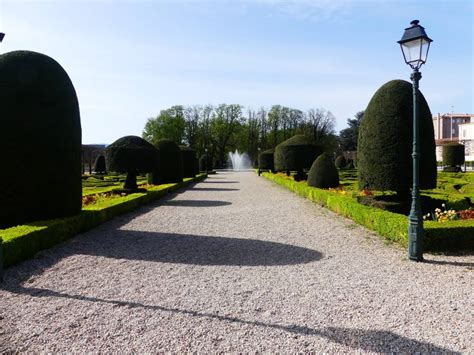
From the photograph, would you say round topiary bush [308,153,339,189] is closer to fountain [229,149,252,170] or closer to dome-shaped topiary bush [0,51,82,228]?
dome-shaped topiary bush [0,51,82,228]

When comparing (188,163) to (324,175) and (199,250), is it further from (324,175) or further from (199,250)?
(199,250)

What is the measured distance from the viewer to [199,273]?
557 centimetres

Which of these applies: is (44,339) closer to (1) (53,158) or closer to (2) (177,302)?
(2) (177,302)

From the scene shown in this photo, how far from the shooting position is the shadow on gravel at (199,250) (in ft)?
20.7

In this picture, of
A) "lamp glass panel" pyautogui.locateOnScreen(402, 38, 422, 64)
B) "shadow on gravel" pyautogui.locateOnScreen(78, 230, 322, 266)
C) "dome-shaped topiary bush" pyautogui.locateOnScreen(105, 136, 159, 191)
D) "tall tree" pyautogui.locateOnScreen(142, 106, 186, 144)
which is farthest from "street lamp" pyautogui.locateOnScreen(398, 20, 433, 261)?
"tall tree" pyautogui.locateOnScreen(142, 106, 186, 144)

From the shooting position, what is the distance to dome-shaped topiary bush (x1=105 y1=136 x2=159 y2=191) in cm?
1567

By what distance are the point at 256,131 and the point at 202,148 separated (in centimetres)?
1147

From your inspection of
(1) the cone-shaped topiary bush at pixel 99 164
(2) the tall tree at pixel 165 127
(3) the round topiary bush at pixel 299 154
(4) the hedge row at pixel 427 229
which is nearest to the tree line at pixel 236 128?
(2) the tall tree at pixel 165 127

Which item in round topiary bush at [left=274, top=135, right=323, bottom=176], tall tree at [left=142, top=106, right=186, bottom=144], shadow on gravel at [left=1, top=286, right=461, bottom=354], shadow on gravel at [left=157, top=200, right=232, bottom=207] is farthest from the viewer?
tall tree at [left=142, top=106, right=186, bottom=144]

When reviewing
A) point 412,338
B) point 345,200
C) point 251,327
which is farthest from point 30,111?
point 345,200

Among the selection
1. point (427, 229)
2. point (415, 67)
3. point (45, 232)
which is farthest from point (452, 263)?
point (45, 232)

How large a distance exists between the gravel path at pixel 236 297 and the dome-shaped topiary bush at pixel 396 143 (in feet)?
8.60

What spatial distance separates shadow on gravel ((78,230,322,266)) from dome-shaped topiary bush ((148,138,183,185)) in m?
13.0

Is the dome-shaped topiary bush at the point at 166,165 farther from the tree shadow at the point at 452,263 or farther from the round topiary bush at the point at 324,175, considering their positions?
the tree shadow at the point at 452,263
